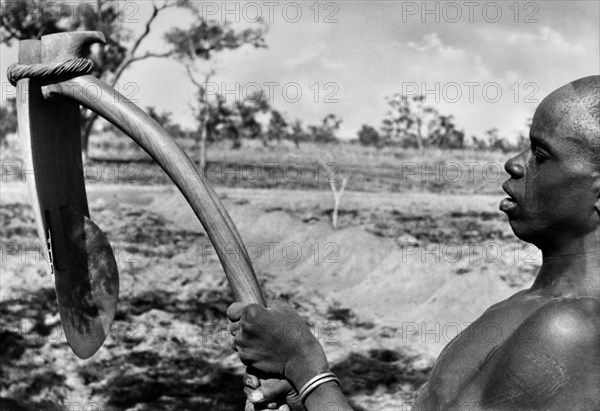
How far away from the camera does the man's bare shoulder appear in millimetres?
1226

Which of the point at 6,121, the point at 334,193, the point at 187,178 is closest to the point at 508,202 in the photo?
the point at 187,178

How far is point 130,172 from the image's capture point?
1822cm

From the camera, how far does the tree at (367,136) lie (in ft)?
62.2

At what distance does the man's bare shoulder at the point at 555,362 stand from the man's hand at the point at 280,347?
1.16ft

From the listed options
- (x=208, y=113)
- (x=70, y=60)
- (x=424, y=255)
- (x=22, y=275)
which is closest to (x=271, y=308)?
(x=70, y=60)

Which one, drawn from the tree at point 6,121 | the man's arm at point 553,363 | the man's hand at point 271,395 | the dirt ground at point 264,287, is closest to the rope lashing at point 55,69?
the man's hand at point 271,395

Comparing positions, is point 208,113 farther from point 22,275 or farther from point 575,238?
point 575,238

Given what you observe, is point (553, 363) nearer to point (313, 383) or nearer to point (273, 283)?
point (313, 383)

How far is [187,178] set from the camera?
1780 millimetres

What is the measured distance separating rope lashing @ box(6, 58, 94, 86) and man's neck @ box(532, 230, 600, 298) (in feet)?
3.72

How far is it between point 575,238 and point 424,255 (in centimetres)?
996

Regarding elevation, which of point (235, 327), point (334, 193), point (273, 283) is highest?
point (235, 327)

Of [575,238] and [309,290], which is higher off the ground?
[575,238]

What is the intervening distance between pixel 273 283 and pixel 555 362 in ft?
31.5
